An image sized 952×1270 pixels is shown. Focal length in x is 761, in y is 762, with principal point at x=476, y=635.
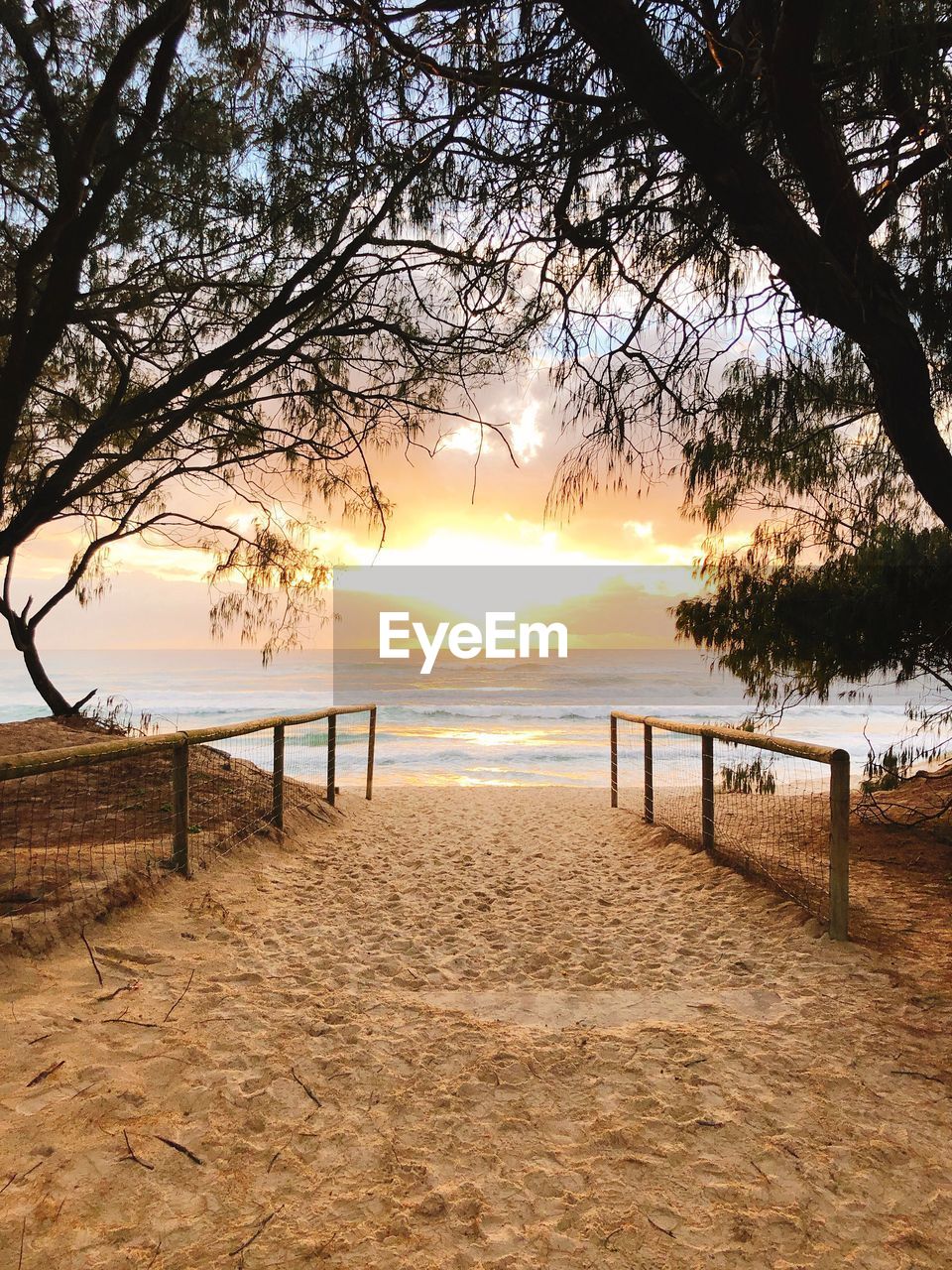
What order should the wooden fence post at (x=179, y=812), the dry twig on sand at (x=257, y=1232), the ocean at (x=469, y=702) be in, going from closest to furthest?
the dry twig on sand at (x=257, y=1232), the wooden fence post at (x=179, y=812), the ocean at (x=469, y=702)

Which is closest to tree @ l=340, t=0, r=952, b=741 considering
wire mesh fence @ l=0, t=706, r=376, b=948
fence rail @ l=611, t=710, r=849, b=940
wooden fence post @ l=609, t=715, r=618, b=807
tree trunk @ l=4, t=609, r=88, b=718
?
fence rail @ l=611, t=710, r=849, b=940

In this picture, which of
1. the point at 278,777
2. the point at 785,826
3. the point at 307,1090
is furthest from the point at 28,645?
the point at 785,826

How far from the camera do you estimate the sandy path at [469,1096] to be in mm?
1769

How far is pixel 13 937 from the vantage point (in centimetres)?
296

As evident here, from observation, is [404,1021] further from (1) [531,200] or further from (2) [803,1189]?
(1) [531,200]

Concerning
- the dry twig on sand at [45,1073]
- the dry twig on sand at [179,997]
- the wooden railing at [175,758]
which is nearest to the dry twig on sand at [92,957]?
the dry twig on sand at [179,997]

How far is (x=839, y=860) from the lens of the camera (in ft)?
11.8

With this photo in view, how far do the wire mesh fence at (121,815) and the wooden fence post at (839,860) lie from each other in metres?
3.31

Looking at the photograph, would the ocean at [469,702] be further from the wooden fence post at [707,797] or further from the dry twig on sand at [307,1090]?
the dry twig on sand at [307,1090]

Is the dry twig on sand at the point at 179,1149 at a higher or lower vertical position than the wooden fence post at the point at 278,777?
lower

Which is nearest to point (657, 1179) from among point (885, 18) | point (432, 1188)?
point (432, 1188)

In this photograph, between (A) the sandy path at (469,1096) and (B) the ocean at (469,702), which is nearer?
(A) the sandy path at (469,1096)

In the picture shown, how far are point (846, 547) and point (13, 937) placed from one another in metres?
5.10

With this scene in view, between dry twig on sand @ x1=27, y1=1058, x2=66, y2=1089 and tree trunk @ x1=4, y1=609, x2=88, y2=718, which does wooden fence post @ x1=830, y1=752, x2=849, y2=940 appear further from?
tree trunk @ x1=4, y1=609, x2=88, y2=718
